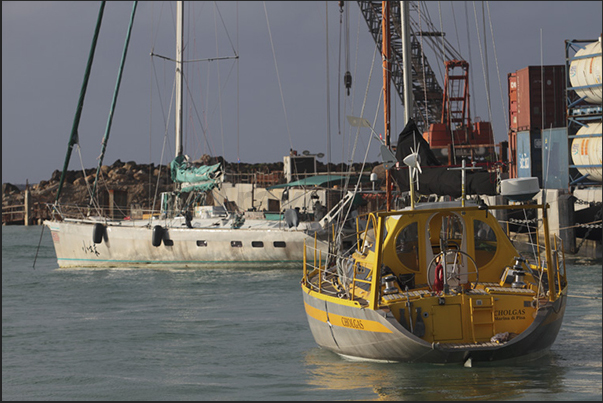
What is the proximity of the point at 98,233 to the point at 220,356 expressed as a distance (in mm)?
21927

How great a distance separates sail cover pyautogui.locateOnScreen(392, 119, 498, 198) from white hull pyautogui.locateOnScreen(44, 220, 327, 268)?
13716 mm

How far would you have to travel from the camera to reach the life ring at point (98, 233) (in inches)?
1448

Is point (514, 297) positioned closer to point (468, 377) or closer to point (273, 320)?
point (468, 377)

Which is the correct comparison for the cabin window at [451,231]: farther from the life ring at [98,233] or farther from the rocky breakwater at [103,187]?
the rocky breakwater at [103,187]

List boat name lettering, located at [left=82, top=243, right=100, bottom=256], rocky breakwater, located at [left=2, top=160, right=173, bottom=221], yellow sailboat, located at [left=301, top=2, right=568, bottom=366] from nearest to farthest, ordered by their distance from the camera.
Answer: yellow sailboat, located at [left=301, top=2, right=568, bottom=366], boat name lettering, located at [left=82, top=243, right=100, bottom=256], rocky breakwater, located at [left=2, top=160, right=173, bottom=221]

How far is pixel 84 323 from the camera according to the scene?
70.9ft

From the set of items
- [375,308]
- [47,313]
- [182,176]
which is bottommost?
[47,313]

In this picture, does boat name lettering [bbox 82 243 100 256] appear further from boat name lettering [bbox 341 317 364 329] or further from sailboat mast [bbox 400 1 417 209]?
boat name lettering [bbox 341 317 364 329]

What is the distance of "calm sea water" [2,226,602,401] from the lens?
12.6 meters

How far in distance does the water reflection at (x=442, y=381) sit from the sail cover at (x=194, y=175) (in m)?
22.5

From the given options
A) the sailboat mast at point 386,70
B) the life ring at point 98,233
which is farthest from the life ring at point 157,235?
the sailboat mast at point 386,70

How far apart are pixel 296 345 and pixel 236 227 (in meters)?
17.4

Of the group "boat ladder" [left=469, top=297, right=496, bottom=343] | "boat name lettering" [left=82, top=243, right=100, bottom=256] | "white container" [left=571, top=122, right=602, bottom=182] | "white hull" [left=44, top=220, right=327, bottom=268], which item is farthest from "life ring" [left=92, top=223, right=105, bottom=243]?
"boat ladder" [left=469, top=297, right=496, bottom=343]

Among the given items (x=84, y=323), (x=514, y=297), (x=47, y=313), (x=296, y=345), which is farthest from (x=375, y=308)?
(x=47, y=313)
